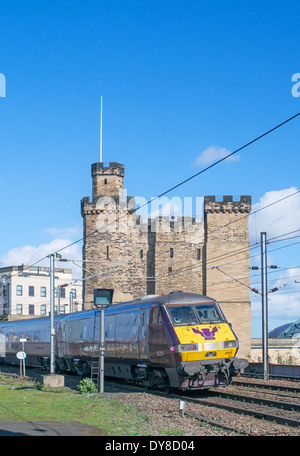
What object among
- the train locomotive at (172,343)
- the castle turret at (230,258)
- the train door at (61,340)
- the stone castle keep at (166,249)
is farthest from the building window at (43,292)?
the train locomotive at (172,343)

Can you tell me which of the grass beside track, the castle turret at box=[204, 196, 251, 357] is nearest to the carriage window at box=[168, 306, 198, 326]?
the grass beside track

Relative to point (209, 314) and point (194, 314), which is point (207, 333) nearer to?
point (194, 314)

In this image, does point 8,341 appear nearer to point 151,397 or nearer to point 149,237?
point 149,237

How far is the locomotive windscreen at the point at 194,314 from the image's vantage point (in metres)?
19.9

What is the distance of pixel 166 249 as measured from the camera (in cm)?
5806

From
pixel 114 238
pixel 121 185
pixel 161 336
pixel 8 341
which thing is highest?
pixel 121 185

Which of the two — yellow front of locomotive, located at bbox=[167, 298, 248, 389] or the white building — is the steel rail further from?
the white building

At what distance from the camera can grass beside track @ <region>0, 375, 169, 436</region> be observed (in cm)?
1280

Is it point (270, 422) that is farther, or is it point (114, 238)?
point (114, 238)

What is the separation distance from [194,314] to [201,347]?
1394mm
